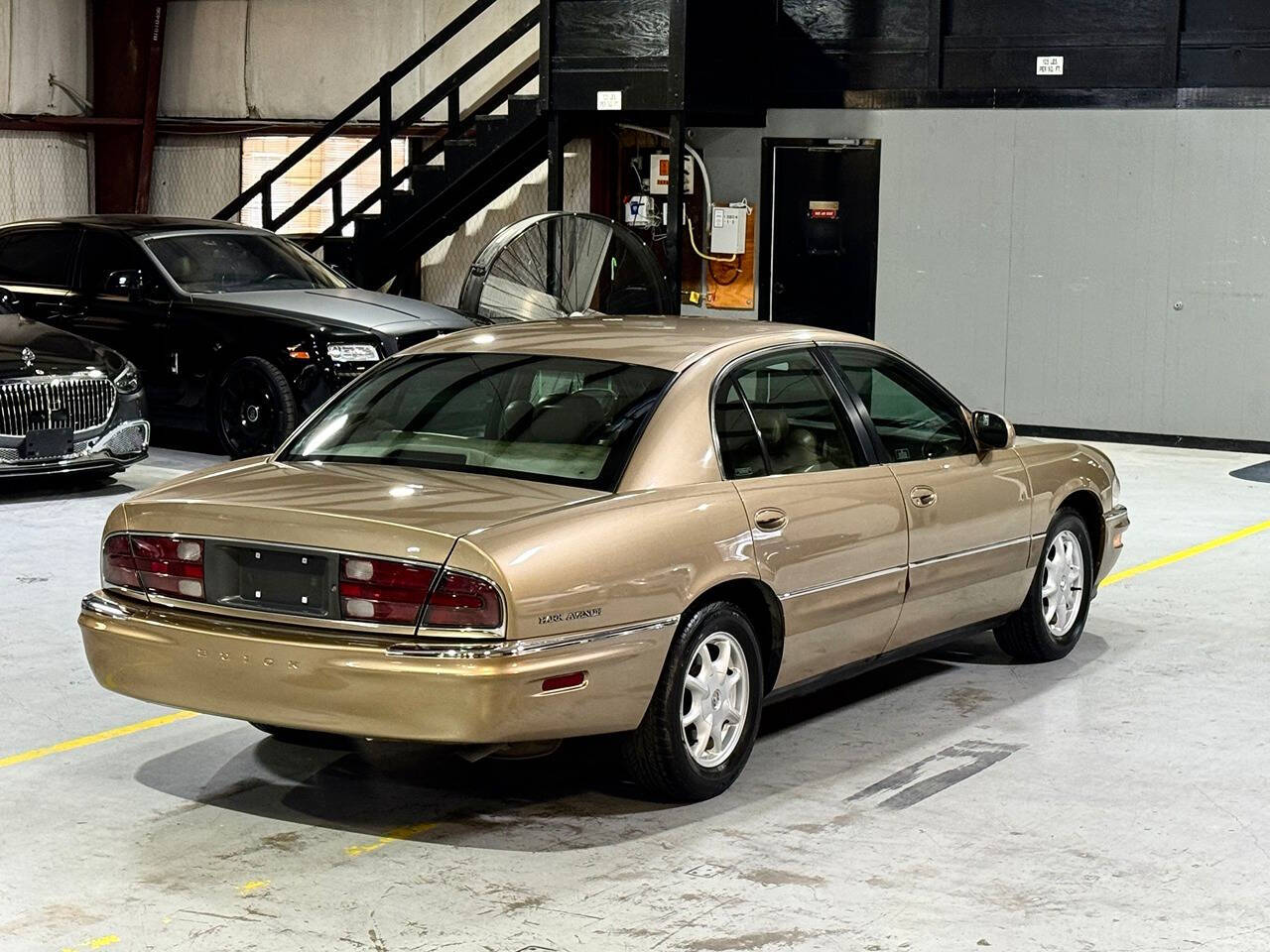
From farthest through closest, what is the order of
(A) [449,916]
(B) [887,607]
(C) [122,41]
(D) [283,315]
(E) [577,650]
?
(C) [122,41]
(D) [283,315]
(B) [887,607]
(E) [577,650]
(A) [449,916]

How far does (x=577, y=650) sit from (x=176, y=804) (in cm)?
136

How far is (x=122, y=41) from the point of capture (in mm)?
20094

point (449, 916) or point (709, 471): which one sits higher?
point (709, 471)

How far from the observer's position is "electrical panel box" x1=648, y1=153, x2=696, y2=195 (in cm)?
1638

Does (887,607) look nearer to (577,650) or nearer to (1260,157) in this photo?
(577,650)

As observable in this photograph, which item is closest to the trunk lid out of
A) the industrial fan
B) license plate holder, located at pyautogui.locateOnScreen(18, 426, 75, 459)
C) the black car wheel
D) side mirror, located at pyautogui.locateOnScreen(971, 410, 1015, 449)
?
side mirror, located at pyautogui.locateOnScreen(971, 410, 1015, 449)

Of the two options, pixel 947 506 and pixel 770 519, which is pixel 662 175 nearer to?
pixel 947 506

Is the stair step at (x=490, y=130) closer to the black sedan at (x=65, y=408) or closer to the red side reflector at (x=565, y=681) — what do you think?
the black sedan at (x=65, y=408)

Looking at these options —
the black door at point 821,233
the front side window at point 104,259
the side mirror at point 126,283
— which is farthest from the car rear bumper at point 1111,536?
the black door at point 821,233

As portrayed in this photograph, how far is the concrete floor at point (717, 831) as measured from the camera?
4.47 m

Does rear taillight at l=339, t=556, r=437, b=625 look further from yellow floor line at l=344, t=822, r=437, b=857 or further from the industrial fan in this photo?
the industrial fan

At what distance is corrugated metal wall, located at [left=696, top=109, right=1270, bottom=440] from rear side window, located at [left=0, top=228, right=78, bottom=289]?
611 centimetres

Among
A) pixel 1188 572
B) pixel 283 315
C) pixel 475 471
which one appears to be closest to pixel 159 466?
pixel 283 315

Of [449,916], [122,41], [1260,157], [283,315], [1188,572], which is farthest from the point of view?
[122,41]
